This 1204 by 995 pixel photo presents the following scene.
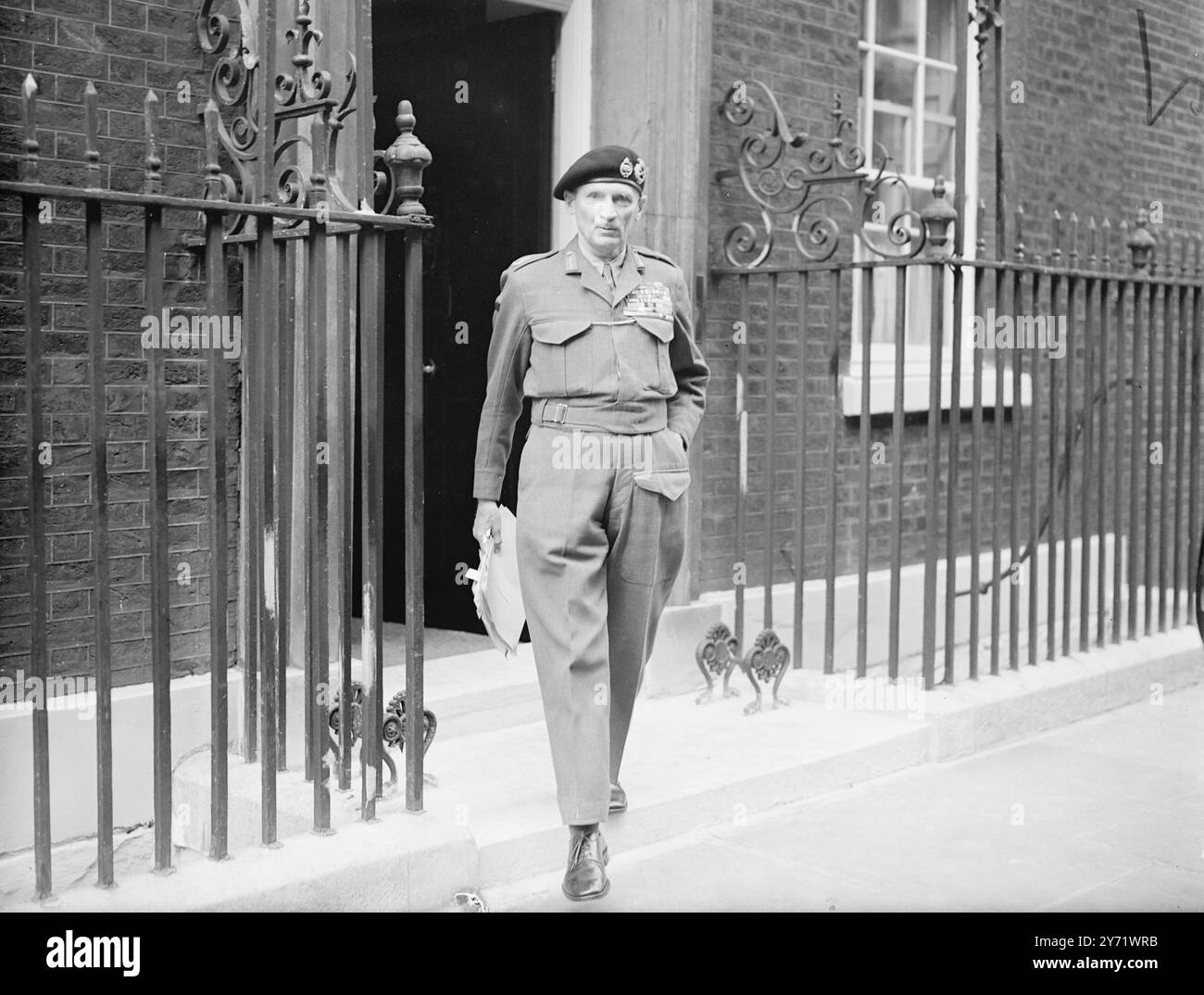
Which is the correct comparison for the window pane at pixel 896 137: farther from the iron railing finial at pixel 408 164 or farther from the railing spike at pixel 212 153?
the railing spike at pixel 212 153

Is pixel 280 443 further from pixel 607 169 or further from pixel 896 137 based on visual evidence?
pixel 896 137

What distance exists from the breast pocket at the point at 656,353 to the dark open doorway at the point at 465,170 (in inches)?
87.7

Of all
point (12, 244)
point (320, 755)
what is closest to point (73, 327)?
point (12, 244)

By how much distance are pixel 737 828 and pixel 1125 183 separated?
6.34 metres

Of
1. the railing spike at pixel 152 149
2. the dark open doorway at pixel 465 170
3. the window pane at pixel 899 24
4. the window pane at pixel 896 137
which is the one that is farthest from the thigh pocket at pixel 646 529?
the window pane at pixel 899 24

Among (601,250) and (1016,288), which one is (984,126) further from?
(601,250)

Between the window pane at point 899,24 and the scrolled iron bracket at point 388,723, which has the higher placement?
the window pane at point 899,24

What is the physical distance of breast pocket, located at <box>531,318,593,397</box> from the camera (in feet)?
14.0

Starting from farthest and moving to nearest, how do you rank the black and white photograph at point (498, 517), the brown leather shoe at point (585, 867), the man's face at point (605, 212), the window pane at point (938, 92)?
the window pane at point (938, 92) → the man's face at point (605, 212) → the brown leather shoe at point (585, 867) → the black and white photograph at point (498, 517)

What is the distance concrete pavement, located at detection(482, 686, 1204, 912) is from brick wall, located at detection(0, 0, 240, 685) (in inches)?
59.3

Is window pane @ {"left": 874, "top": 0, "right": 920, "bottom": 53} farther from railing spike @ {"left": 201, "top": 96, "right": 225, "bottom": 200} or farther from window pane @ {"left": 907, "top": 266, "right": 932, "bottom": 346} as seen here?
railing spike @ {"left": 201, "top": 96, "right": 225, "bottom": 200}

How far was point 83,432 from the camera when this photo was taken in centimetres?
457

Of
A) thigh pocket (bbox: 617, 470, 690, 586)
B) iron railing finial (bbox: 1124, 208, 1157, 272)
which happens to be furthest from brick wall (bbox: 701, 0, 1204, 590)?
thigh pocket (bbox: 617, 470, 690, 586)

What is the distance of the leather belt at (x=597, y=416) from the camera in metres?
4.28
